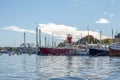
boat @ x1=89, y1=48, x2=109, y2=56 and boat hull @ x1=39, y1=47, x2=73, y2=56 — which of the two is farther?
boat hull @ x1=39, y1=47, x2=73, y2=56

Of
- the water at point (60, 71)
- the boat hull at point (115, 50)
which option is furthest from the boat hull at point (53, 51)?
the water at point (60, 71)

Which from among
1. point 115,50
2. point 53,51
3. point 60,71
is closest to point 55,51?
point 53,51

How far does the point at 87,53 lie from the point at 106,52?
18.3m

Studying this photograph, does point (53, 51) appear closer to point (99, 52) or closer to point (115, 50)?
point (99, 52)

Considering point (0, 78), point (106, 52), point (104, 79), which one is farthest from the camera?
point (106, 52)

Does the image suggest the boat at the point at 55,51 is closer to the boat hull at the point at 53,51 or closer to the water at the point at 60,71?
the boat hull at the point at 53,51

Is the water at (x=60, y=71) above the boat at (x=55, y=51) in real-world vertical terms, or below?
below

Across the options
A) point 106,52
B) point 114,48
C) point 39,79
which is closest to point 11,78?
point 39,79

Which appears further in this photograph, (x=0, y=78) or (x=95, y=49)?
(x=95, y=49)

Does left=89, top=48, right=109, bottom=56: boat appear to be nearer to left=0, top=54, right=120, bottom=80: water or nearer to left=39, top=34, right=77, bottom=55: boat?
left=39, top=34, right=77, bottom=55: boat

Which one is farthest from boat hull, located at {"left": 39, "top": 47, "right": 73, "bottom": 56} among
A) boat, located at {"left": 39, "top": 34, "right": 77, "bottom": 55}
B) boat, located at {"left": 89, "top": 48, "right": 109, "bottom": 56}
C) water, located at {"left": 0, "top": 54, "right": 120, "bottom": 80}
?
water, located at {"left": 0, "top": 54, "right": 120, "bottom": 80}

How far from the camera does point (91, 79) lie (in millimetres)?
31781

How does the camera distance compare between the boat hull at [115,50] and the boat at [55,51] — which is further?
the boat at [55,51]

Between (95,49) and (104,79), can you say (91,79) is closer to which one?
(104,79)
